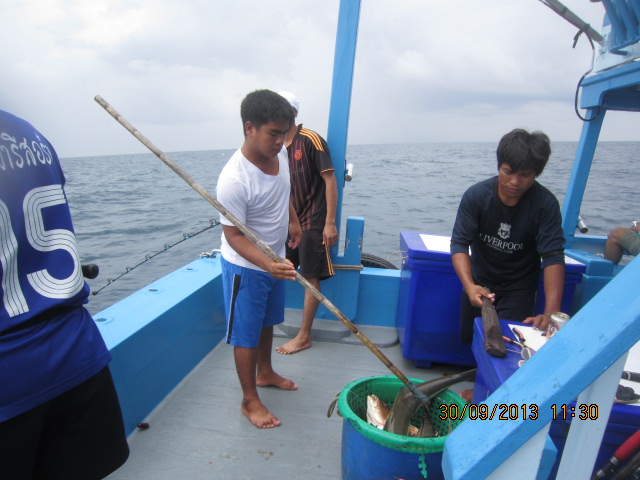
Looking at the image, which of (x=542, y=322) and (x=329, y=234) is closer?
(x=542, y=322)

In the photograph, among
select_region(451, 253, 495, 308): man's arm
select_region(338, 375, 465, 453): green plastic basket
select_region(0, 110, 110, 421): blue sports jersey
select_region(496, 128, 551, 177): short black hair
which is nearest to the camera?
select_region(0, 110, 110, 421): blue sports jersey

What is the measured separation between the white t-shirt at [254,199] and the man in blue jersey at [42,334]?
2.57ft

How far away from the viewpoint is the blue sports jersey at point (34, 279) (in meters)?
1.07

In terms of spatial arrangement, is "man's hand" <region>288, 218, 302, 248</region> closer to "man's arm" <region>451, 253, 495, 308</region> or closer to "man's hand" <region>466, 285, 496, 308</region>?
"man's arm" <region>451, 253, 495, 308</region>

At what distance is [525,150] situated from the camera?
78.8 inches

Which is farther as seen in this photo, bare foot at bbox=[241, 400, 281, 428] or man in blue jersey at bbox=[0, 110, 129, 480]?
bare foot at bbox=[241, 400, 281, 428]

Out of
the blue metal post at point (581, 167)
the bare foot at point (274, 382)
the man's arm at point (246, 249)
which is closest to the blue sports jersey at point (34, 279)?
the man's arm at point (246, 249)

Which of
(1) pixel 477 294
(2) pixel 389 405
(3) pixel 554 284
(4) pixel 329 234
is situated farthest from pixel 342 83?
(2) pixel 389 405

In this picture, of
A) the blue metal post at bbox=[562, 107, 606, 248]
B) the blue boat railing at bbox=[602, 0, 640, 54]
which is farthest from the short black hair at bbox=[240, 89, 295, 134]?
the blue metal post at bbox=[562, 107, 606, 248]

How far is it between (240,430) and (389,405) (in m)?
0.84

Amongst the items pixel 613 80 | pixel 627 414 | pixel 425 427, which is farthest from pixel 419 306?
pixel 613 80

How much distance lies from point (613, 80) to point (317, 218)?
2.28 metres

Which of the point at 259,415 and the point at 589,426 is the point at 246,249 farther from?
the point at 589,426

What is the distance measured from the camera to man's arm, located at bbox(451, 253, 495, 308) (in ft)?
6.92
